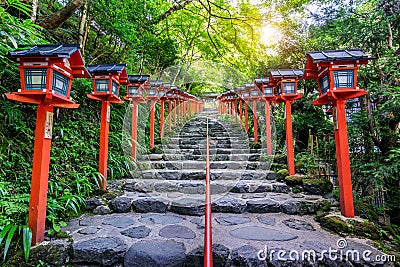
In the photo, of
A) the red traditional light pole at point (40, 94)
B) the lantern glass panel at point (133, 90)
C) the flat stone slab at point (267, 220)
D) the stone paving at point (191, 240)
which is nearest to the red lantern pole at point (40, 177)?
the red traditional light pole at point (40, 94)

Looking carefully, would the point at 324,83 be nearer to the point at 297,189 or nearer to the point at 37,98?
the point at 297,189

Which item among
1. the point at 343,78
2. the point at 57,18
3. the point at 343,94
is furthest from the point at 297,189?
the point at 57,18

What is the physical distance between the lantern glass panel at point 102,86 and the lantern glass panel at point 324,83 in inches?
113

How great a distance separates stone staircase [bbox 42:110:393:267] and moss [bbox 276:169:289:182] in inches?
3.6

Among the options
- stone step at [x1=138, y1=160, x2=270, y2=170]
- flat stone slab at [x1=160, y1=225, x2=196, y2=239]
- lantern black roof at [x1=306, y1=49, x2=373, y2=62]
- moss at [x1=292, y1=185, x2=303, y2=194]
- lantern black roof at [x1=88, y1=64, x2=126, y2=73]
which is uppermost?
lantern black roof at [x1=88, y1=64, x2=126, y2=73]

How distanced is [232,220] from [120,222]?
1.32 m

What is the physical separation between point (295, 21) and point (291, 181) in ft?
15.5

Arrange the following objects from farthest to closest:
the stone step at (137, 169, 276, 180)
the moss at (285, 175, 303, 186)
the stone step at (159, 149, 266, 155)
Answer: the stone step at (159, 149, 266, 155) → the stone step at (137, 169, 276, 180) → the moss at (285, 175, 303, 186)

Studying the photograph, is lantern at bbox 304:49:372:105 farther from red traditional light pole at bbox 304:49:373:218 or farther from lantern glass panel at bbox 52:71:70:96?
lantern glass panel at bbox 52:71:70:96

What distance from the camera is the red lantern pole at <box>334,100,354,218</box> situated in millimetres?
2338

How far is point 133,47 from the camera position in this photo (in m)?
4.62

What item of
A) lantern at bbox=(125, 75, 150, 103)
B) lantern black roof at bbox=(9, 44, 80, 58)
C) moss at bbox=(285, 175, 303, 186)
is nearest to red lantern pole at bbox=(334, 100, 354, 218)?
moss at bbox=(285, 175, 303, 186)

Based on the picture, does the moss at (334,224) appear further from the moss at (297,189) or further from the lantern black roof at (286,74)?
the lantern black roof at (286,74)

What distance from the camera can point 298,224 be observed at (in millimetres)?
2381
